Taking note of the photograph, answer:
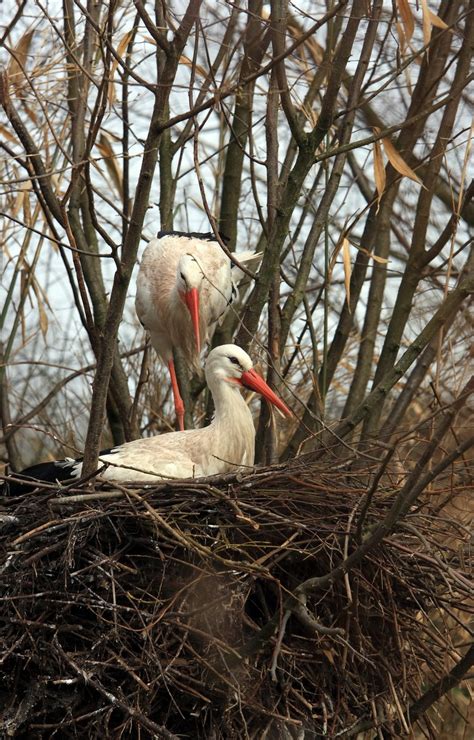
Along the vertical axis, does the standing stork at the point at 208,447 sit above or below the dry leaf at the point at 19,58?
below

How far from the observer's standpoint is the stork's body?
21.7 ft

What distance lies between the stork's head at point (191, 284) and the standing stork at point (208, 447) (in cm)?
83

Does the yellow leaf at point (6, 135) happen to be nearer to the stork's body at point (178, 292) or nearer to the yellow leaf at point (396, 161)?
the stork's body at point (178, 292)

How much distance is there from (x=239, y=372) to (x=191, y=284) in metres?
1.12

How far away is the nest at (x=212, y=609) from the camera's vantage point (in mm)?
3828

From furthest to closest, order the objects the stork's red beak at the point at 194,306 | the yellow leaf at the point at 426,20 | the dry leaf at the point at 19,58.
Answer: the stork's red beak at the point at 194,306 < the dry leaf at the point at 19,58 < the yellow leaf at the point at 426,20

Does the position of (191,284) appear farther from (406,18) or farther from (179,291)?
(406,18)

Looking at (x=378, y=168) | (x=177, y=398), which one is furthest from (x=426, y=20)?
(x=177, y=398)

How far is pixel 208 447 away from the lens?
5156 millimetres

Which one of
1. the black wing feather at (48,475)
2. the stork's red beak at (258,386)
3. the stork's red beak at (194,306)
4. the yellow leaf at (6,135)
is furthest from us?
the stork's red beak at (194,306)

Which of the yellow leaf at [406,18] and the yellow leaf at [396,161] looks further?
the yellow leaf at [396,161]

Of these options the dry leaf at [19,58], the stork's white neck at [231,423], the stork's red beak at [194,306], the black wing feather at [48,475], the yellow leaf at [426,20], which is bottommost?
the black wing feather at [48,475]

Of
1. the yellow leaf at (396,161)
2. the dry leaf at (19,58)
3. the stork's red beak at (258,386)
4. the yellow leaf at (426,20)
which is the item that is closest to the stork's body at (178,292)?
the stork's red beak at (258,386)

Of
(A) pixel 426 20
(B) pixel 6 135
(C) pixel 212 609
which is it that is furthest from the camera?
(B) pixel 6 135
